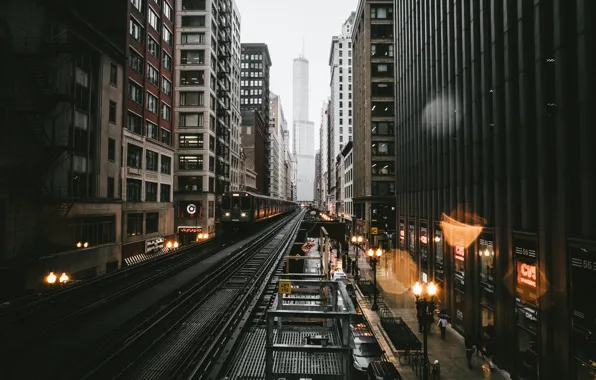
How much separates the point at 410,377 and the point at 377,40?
2004 inches

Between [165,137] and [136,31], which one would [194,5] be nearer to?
[136,31]

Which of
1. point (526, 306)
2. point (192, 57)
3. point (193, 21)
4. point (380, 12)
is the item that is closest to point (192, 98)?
point (192, 57)

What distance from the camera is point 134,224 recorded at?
39219mm

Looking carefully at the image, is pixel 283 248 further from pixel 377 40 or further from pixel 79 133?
pixel 377 40

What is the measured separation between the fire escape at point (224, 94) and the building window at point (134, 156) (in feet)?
70.7

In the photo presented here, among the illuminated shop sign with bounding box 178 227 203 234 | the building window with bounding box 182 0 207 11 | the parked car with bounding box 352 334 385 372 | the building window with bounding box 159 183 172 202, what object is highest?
the building window with bounding box 182 0 207 11

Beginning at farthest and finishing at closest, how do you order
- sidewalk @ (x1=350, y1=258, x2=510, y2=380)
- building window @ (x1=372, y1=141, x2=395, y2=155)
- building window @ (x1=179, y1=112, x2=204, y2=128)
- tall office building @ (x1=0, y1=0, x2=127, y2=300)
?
building window @ (x1=179, y1=112, x2=204, y2=128) → building window @ (x1=372, y1=141, x2=395, y2=155) → tall office building @ (x1=0, y1=0, x2=127, y2=300) → sidewalk @ (x1=350, y1=258, x2=510, y2=380)

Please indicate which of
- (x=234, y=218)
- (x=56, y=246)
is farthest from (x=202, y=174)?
(x=56, y=246)

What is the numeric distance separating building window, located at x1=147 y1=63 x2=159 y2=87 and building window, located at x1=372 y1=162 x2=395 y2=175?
31.6 m

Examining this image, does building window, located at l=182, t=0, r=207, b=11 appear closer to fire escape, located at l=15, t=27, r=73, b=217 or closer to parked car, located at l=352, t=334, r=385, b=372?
fire escape, located at l=15, t=27, r=73, b=217

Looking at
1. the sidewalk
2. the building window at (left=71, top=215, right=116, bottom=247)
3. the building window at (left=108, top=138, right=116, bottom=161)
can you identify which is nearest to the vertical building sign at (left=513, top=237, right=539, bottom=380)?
the sidewalk

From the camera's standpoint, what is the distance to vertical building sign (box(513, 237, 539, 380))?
1429 centimetres

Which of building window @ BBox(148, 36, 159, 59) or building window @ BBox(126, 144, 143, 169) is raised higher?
building window @ BBox(148, 36, 159, 59)

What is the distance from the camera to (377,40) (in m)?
55.5
